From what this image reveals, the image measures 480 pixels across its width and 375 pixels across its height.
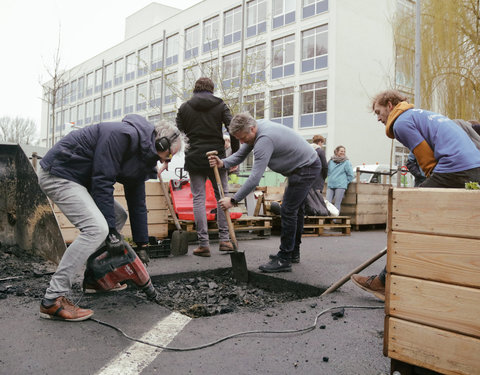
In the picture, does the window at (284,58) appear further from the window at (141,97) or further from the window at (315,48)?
the window at (141,97)

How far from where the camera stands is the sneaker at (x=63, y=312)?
3.14 meters

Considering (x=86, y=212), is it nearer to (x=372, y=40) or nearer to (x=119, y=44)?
(x=372, y=40)

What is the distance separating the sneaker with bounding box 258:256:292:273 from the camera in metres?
4.80

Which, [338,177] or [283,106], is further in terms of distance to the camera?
[283,106]

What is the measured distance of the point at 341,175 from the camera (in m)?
10.3

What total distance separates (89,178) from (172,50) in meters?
36.8

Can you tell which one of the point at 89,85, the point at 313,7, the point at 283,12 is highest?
the point at 89,85

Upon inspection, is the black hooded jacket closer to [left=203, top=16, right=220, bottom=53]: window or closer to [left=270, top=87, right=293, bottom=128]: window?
[left=270, top=87, right=293, bottom=128]: window

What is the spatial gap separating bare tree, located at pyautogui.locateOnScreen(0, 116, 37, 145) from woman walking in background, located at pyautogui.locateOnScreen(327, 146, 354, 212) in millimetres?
62843

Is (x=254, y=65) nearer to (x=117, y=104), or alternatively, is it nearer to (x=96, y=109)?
(x=117, y=104)

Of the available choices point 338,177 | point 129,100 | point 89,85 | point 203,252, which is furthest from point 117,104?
point 203,252

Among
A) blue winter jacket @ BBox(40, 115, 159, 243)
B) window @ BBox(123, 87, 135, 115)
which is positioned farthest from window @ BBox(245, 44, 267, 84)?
window @ BBox(123, 87, 135, 115)

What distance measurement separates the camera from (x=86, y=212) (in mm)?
3252

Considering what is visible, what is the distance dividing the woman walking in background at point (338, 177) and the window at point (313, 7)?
18.6m
